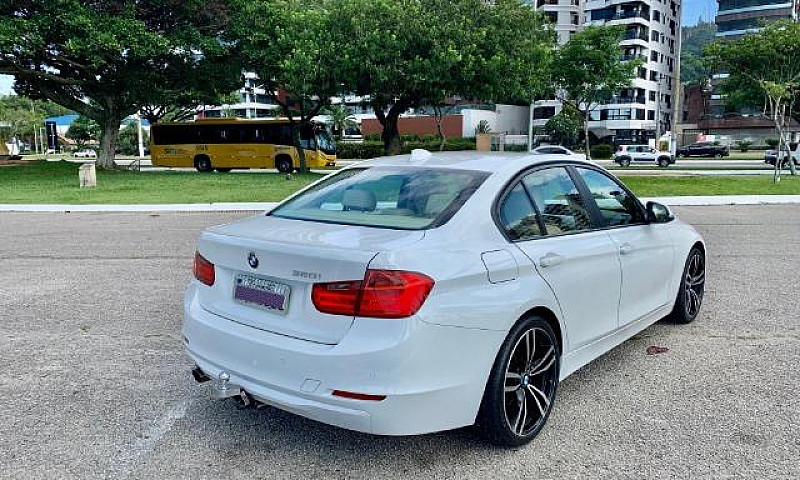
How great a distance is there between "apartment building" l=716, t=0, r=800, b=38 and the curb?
82.8 m

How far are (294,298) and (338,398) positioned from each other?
0.49m

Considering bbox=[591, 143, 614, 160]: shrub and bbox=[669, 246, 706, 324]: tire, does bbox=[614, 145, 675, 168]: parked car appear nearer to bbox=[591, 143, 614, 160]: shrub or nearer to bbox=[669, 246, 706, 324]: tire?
bbox=[591, 143, 614, 160]: shrub

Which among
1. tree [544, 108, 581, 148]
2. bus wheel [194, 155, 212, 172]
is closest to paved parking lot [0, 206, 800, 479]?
bus wheel [194, 155, 212, 172]

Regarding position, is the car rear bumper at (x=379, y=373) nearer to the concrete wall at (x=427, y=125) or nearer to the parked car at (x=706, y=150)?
the parked car at (x=706, y=150)

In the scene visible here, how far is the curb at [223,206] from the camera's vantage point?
50.0 feet

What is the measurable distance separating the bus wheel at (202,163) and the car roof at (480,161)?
34025mm

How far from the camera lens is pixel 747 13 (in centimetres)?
9075

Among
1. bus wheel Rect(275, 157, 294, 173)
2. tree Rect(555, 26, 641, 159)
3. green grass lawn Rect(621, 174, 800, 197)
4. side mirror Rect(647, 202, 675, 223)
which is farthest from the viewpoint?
tree Rect(555, 26, 641, 159)

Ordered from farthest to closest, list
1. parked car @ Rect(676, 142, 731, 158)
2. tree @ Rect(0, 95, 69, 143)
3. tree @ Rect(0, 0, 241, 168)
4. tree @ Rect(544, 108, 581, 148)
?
tree @ Rect(0, 95, 69, 143) → tree @ Rect(544, 108, 581, 148) → parked car @ Rect(676, 142, 731, 158) → tree @ Rect(0, 0, 241, 168)

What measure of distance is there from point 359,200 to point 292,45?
23058mm

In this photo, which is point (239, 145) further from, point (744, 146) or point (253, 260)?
point (744, 146)

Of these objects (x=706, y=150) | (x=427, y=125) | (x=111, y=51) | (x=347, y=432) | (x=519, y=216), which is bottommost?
(x=347, y=432)

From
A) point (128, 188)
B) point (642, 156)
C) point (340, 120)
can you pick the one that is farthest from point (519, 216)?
point (340, 120)

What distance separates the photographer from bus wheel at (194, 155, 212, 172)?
119 ft
